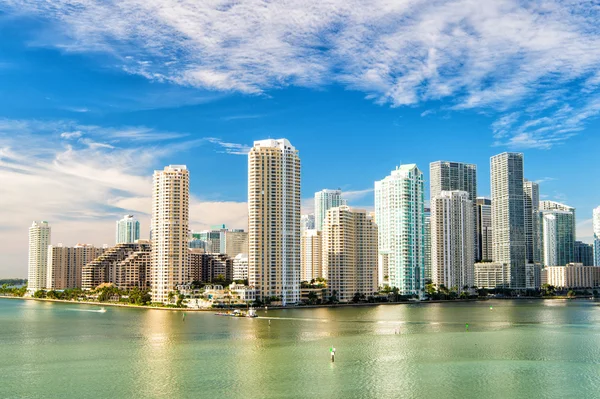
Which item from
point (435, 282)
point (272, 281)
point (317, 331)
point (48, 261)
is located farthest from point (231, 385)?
point (48, 261)

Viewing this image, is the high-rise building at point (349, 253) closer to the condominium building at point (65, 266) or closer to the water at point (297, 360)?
the water at point (297, 360)

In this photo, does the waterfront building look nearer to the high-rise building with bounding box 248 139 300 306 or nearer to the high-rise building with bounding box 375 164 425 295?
the high-rise building with bounding box 248 139 300 306

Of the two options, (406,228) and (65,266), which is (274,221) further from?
(65,266)

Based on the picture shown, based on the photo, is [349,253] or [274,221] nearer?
[274,221]

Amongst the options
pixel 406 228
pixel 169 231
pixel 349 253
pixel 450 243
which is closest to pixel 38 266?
pixel 169 231

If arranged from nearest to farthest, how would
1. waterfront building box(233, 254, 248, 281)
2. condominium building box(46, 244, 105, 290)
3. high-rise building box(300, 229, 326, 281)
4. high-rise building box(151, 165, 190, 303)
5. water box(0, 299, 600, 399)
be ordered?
water box(0, 299, 600, 399), high-rise building box(151, 165, 190, 303), waterfront building box(233, 254, 248, 281), high-rise building box(300, 229, 326, 281), condominium building box(46, 244, 105, 290)

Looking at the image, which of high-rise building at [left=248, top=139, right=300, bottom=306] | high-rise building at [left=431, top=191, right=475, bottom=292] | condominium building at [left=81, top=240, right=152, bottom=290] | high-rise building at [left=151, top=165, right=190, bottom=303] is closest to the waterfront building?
high-rise building at [left=151, top=165, right=190, bottom=303]

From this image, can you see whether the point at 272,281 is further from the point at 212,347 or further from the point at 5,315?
the point at 212,347
